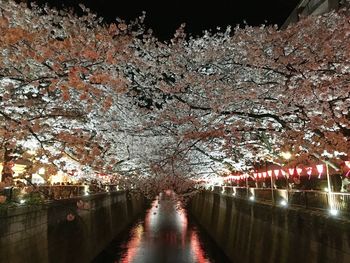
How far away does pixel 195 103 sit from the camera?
15.5 meters

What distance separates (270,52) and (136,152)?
1308 centimetres

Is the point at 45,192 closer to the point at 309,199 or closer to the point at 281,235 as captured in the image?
the point at 281,235

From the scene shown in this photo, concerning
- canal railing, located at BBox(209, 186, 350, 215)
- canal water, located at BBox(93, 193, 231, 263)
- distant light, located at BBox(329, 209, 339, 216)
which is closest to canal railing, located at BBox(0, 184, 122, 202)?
canal water, located at BBox(93, 193, 231, 263)

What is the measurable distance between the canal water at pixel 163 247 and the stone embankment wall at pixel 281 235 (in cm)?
196

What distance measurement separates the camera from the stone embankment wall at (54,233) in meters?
13.2

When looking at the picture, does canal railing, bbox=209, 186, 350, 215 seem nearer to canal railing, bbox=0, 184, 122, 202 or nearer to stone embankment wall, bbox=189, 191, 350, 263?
stone embankment wall, bbox=189, 191, 350, 263

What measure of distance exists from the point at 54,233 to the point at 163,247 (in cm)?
1581

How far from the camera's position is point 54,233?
59.8 ft

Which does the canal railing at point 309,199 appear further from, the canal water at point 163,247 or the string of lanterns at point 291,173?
the canal water at point 163,247

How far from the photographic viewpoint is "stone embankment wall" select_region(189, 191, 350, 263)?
11047mm

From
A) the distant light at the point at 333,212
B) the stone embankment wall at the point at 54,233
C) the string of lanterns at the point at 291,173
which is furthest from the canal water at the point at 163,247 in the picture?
the distant light at the point at 333,212

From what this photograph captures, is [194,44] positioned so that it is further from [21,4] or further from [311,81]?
[21,4]

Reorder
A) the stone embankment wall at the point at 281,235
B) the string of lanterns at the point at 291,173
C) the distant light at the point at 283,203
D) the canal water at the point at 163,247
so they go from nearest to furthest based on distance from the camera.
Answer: the stone embankment wall at the point at 281,235 < the distant light at the point at 283,203 < the string of lanterns at the point at 291,173 < the canal water at the point at 163,247

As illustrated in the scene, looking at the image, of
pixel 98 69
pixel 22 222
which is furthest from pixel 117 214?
pixel 98 69
